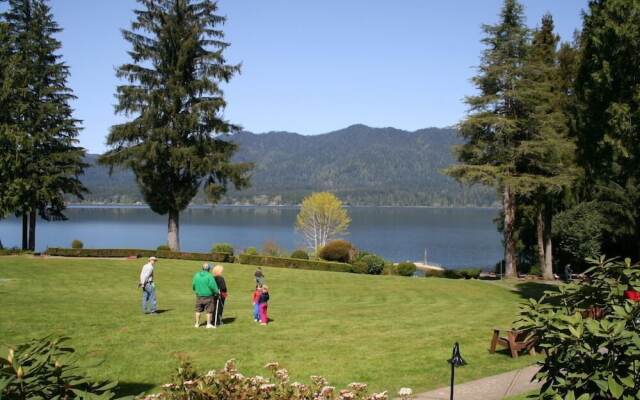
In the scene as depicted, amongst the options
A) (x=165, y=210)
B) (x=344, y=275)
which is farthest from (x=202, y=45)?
(x=344, y=275)

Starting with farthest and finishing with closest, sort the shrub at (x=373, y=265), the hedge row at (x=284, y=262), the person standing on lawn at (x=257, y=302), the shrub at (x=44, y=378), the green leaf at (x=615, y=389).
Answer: the shrub at (x=373, y=265) < the hedge row at (x=284, y=262) < the person standing on lawn at (x=257, y=302) < the green leaf at (x=615, y=389) < the shrub at (x=44, y=378)

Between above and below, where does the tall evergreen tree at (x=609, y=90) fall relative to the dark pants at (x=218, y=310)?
above

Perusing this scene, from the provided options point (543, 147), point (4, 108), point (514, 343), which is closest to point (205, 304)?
point (514, 343)

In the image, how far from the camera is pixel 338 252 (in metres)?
39.9

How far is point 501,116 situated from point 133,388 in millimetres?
28636

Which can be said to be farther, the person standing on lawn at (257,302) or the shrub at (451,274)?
the shrub at (451,274)

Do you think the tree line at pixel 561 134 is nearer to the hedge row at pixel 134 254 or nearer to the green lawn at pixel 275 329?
the green lawn at pixel 275 329

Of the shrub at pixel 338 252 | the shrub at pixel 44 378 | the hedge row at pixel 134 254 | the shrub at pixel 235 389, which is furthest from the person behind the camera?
the shrub at pixel 338 252

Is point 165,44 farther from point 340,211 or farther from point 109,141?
point 340,211

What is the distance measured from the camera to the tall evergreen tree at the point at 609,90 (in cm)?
2000

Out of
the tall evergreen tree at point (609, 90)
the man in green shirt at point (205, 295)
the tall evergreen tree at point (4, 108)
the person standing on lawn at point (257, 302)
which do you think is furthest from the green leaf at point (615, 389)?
the tall evergreen tree at point (4, 108)

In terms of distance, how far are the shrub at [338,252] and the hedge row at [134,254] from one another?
8.10m

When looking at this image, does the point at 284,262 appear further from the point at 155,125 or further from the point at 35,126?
the point at 35,126

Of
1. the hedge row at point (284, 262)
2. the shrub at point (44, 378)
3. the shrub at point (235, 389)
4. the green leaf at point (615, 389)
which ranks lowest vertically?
the hedge row at point (284, 262)
